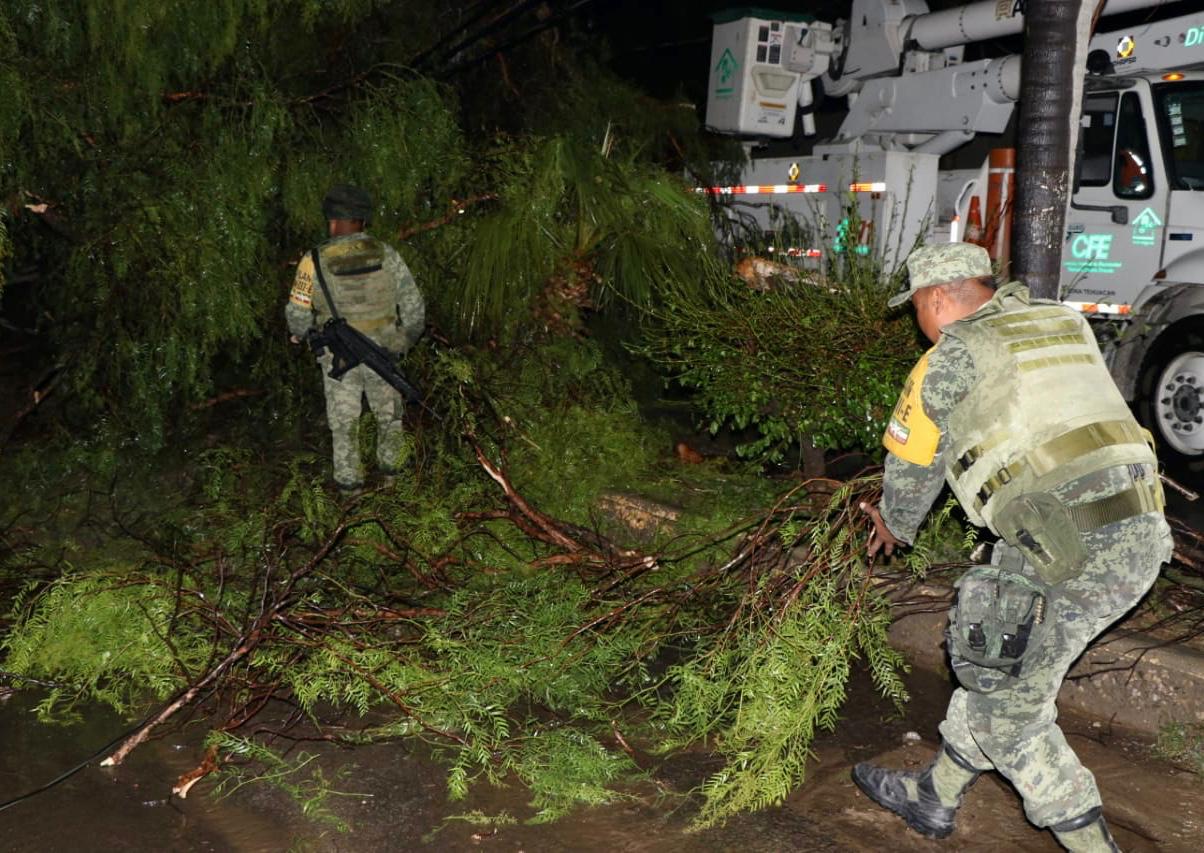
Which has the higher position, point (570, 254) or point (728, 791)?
point (570, 254)

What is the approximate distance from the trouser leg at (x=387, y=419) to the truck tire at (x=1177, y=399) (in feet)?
16.0

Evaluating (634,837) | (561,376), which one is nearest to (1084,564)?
(634,837)

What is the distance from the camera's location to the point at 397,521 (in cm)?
566

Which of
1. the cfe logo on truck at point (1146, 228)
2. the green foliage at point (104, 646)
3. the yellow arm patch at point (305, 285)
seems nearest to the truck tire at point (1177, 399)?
the cfe logo on truck at point (1146, 228)

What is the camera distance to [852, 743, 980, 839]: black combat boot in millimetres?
3342

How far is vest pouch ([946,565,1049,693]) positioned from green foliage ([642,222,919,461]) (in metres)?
2.21

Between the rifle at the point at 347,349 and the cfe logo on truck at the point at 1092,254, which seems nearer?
the rifle at the point at 347,349

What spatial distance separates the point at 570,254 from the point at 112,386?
300 cm

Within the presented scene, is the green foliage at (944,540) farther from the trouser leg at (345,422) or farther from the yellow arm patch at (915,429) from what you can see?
the trouser leg at (345,422)

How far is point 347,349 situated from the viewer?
6.26 metres

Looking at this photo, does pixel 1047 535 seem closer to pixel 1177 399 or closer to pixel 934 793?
pixel 934 793

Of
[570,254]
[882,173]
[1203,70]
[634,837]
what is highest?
[1203,70]

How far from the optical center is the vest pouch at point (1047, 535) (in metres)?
2.96

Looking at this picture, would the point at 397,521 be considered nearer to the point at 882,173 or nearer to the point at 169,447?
the point at 169,447
